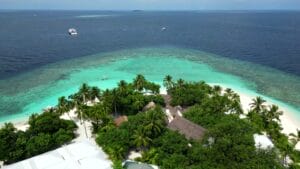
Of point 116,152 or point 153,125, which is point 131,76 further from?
point 116,152

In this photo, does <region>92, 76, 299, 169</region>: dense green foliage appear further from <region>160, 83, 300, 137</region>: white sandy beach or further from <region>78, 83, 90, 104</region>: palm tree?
<region>78, 83, 90, 104</region>: palm tree

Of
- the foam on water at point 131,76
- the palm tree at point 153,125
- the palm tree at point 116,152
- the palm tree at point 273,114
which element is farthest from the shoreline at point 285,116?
the palm tree at point 116,152

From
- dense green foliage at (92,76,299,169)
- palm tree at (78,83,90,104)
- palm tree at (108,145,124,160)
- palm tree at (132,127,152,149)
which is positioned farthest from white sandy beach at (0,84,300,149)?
palm tree at (132,127,152,149)

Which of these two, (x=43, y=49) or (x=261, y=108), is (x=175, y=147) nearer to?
(x=261, y=108)

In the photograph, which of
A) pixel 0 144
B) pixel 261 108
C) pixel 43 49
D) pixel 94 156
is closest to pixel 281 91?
pixel 261 108

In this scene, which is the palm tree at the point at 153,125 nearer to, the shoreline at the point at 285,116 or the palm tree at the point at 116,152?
the palm tree at the point at 116,152

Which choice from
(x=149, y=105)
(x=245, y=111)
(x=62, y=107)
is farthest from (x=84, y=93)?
(x=245, y=111)
